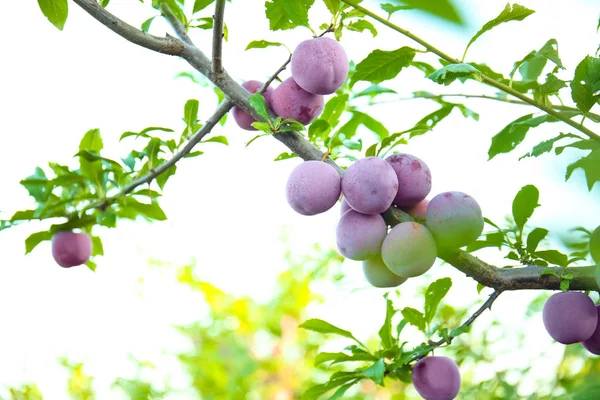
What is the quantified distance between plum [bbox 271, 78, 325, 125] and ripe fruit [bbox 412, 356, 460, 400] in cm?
41

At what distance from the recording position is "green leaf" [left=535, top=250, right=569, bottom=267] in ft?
2.60

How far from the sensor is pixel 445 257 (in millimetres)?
791

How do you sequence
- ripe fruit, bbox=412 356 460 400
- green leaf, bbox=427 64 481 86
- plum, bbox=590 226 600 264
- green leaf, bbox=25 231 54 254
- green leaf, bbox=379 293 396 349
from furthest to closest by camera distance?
green leaf, bbox=25 231 54 254 → green leaf, bbox=379 293 396 349 → ripe fruit, bbox=412 356 460 400 → green leaf, bbox=427 64 481 86 → plum, bbox=590 226 600 264

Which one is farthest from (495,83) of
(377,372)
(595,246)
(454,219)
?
(595,246)

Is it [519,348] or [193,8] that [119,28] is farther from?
[519,348]

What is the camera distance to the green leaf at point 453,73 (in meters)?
0.69

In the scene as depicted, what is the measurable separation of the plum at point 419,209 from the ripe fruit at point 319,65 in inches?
8.0

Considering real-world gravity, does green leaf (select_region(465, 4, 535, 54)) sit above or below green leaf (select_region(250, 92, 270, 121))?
below

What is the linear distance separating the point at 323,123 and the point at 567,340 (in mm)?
444

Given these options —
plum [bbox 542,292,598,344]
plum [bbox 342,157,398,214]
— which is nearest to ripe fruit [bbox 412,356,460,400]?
plum [bbox 542,292,598,344]

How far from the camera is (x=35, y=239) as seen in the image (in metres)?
1.31

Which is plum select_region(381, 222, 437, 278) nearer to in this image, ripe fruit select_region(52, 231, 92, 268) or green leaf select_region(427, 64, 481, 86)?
green leaf select_region(427, 64, 481, 86)

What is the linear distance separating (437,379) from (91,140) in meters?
0.90

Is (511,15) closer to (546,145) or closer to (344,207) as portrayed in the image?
(546,145)
